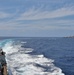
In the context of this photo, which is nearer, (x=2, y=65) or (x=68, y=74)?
(x=2, y=65)

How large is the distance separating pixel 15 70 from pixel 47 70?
528cm

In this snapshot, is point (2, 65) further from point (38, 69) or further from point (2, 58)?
point (38, 69)

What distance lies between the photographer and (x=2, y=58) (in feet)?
92.7

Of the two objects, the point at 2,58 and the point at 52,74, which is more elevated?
the point at 2,58

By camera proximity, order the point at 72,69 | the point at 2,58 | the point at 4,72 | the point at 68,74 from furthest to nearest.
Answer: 1. the point at 72,69
2. the point at 68,74
3. the point at 2,58
4. the point at 4,72

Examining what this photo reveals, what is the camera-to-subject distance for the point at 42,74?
43250mm

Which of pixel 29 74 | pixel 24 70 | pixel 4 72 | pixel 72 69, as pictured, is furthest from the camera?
pixel 72 69

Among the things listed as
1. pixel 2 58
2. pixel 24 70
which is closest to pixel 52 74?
pixel 24 70

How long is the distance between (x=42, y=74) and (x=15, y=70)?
14.3ft

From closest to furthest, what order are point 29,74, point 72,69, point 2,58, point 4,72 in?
point 4,72 < point 2,58 < point 29,74 < point 72,69

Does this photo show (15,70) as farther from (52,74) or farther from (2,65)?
(2,65)

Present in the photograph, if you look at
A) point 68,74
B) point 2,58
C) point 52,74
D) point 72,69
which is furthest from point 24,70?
point 2,58

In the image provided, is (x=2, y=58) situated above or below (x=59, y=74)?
above

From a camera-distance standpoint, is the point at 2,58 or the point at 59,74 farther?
the point at 59,74
